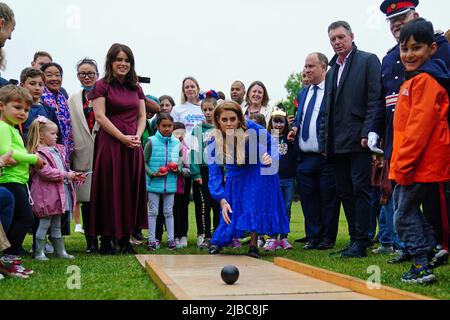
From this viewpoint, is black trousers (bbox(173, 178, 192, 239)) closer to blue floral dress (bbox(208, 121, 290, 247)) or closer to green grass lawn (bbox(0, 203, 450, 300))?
blue floral dress (bbox(208, 121, 290, 247))

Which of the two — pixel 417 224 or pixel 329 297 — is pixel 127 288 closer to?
pixel 329 297

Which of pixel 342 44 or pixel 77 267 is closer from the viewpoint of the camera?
pixel 77 267

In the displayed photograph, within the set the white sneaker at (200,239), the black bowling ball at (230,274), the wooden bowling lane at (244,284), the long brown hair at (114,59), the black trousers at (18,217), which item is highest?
the long brown hair at (114,59)

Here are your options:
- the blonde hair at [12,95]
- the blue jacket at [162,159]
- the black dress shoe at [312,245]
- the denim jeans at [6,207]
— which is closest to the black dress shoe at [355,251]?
the black dress shoe at [312,245]

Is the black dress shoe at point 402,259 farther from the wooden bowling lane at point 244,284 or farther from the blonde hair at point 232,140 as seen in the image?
the blonde hair at point 232,140

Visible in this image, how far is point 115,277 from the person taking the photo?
16.8 ft

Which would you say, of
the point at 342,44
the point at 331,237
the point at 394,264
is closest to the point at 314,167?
the point at 331,237

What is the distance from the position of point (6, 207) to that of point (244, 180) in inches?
110

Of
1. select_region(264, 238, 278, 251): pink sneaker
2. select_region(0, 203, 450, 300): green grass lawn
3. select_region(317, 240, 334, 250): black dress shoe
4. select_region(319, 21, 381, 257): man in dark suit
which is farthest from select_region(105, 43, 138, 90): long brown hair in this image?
select_region(317, 240, 334, 250): black dress shoe

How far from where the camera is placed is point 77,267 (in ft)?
18.7

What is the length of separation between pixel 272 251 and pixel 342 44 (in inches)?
103

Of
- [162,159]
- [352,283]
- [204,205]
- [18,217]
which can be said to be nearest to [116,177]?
[162,159]

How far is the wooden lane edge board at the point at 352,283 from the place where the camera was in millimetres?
3825

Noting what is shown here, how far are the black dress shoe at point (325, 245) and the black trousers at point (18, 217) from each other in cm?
380
